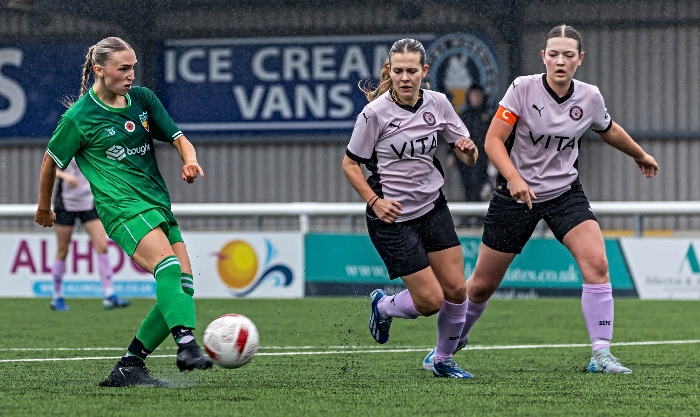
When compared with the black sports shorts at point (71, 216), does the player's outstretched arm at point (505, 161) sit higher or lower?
higher

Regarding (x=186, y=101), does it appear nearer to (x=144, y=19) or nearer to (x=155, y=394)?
(x=144, y=19)

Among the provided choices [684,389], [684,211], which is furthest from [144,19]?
[684,389]

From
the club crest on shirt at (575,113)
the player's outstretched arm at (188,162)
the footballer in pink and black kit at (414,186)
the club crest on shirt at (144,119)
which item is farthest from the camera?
the club crest on shirt at (575,113)

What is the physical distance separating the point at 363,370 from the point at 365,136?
122 centimetres

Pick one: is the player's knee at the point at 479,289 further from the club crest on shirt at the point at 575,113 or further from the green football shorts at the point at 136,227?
the green football shorts at the point at 136,227

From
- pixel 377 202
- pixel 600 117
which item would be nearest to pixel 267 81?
pixel 600 117

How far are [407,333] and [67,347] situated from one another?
2.39 metres

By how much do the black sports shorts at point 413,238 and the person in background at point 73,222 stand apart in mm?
5426

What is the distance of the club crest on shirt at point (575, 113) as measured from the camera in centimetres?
654

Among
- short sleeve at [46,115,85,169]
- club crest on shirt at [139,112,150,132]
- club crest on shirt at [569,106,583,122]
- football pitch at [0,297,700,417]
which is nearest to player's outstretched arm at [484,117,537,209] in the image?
club crest on shirt at [569,106,583,122]

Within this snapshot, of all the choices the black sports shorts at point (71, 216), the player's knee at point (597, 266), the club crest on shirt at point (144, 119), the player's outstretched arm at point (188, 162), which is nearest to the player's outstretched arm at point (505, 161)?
the player's knee at point (597, 266)

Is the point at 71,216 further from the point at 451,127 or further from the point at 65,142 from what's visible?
the point at 451,127

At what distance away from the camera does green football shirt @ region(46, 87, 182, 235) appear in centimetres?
592

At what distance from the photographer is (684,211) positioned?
12312 millimetres
